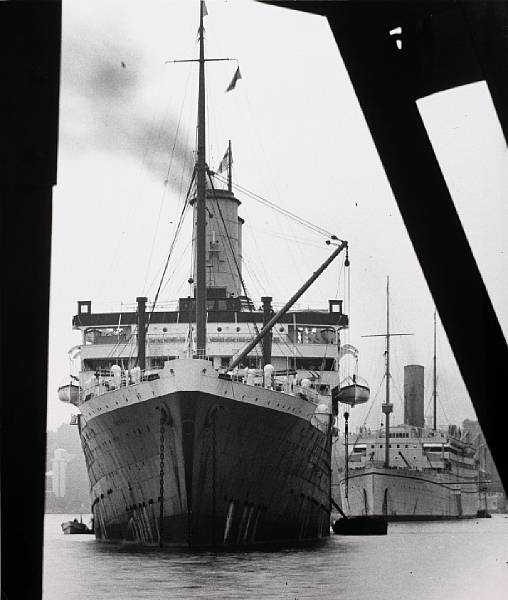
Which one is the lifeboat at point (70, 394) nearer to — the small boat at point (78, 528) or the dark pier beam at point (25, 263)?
the small boat at point (78, 528)

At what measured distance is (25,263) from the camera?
1511 millimetres

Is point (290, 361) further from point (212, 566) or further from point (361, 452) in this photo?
point (361, 452)

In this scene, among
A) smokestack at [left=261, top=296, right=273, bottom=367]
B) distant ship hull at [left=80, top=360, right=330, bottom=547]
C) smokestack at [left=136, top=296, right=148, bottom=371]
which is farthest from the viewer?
smokestack at [left=136, top=296, right=148, bottom=371]

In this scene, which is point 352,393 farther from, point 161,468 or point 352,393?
point 161,468

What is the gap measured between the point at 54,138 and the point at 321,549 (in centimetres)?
1733

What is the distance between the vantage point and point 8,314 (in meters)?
1.52

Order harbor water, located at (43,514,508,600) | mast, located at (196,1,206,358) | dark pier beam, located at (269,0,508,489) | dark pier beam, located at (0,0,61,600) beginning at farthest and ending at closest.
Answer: mast, located at (196,1,206,358)
harbor water, located at (43,514,508,600)
dark pier beam, located at (269,0,508,489)
dark pier beam, located at (0,0,61,600)

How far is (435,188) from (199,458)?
14.4m

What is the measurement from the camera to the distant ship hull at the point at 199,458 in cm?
1584

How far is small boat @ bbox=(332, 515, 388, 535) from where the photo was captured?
2410 cm

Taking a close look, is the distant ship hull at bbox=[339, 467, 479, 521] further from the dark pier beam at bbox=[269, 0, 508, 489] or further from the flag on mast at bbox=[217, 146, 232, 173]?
the dark pier beam at bbox=[269, 0, 508, 489]

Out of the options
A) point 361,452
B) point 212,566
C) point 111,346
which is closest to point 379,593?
point 212,566

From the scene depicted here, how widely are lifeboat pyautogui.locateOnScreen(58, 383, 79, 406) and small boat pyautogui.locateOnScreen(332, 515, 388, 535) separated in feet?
24.4

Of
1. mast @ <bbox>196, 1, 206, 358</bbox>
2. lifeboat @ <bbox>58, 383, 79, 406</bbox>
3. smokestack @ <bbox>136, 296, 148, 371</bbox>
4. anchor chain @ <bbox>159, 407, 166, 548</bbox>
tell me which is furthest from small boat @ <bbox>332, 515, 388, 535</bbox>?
anchor chain @ <bbox>159, 407, 166, 548</bbox>
